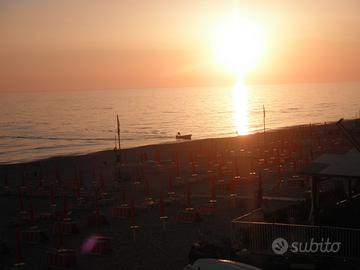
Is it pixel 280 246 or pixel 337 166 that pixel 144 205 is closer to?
pixel 280 246

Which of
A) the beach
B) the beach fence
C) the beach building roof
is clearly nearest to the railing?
the beach fence

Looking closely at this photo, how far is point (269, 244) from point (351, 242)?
6.49ft

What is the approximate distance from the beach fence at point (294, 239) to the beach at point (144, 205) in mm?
671

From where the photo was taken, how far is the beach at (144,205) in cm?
1714

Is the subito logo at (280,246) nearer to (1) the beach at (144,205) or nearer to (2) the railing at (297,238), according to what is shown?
(2) the railing at (297,238)

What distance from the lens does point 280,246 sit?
13617 mm

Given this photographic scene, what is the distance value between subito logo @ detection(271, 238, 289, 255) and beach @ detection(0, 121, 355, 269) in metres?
1.19

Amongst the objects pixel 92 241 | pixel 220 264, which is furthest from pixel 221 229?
pixel 220 264

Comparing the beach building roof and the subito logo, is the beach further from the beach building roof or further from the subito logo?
the beach building roof

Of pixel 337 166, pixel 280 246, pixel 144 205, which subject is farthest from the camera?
pixel 144 205

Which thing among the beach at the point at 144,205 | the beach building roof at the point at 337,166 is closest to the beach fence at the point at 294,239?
the beach at the point at 144,205

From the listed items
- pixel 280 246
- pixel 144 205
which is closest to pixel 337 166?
pixel 280 246

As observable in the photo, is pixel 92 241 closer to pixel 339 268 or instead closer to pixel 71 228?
pixel 71 228

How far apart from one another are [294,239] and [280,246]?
396mm
